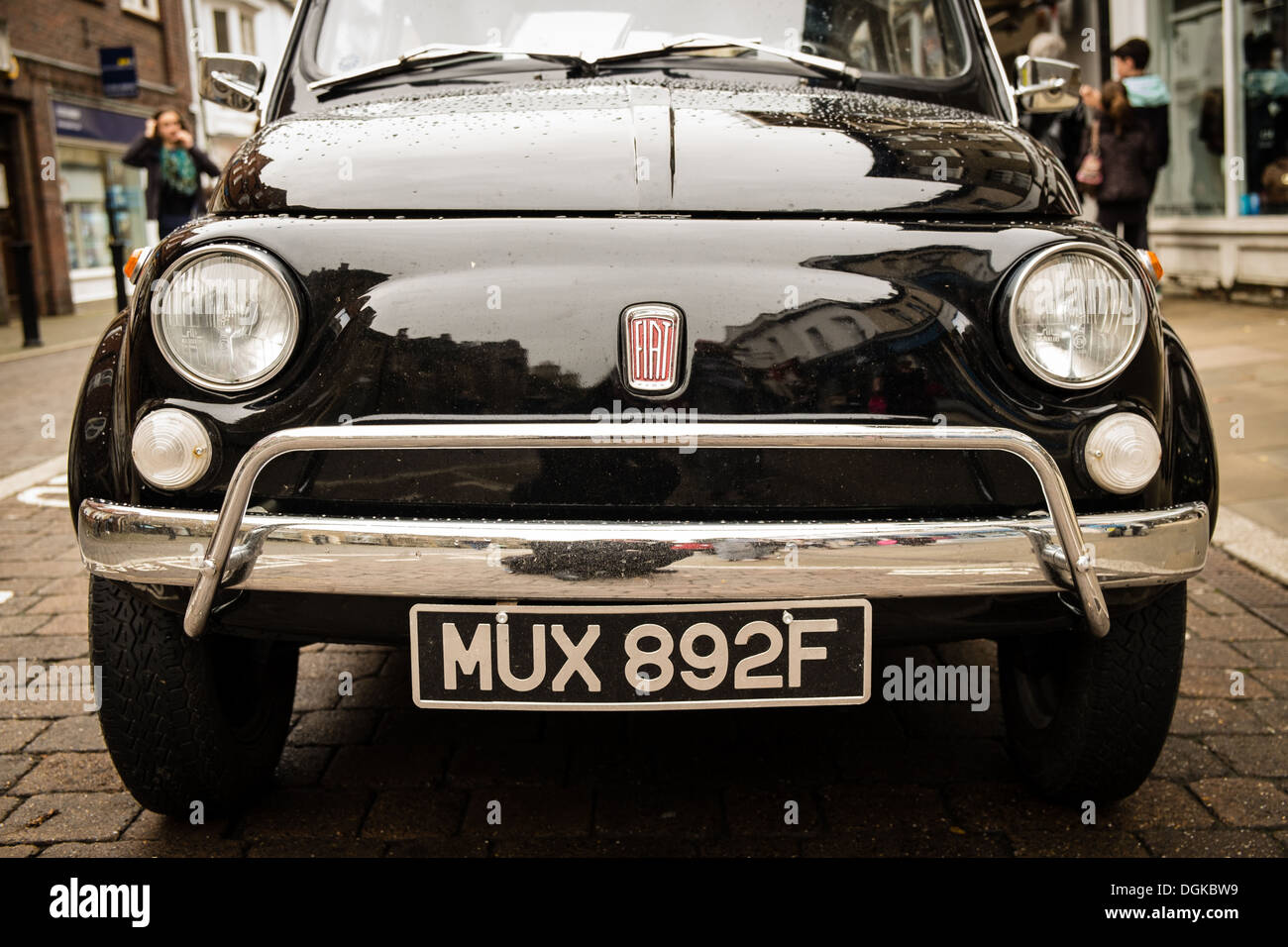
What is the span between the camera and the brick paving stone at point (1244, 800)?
7.46ft

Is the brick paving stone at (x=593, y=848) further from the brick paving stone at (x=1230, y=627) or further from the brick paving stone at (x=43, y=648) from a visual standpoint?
the brick paving stone at (x=1230, y=627)

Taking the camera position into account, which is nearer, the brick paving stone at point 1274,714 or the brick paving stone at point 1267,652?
the brick paving stone at point 1274,714

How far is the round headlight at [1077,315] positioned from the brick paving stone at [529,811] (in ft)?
3.86

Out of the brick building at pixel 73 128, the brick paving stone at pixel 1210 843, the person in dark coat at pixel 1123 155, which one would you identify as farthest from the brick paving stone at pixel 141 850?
the brick building at pixel 73 128

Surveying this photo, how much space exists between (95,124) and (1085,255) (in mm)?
18671

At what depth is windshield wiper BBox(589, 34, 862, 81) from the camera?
269cm

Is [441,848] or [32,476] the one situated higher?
[32,476]

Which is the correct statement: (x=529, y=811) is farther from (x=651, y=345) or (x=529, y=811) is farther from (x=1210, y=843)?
(x=1210, y=843)

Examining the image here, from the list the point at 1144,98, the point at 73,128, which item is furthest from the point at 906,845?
the point at 73,128

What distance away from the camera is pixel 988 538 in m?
1.77

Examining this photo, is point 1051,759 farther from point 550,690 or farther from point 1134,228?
point 1134,228

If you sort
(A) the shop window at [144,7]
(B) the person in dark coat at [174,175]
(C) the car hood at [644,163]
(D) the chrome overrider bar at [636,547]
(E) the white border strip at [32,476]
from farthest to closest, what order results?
1. (A) the shop window at [144,7]
2. (B) the person in dark coat at [174,175]
3. (E) the white border strip at [32,476]
4. (C) the car hood at [644,163]
5. (D) the chrome overrider bar at [636,547]

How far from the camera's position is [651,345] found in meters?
1.82
